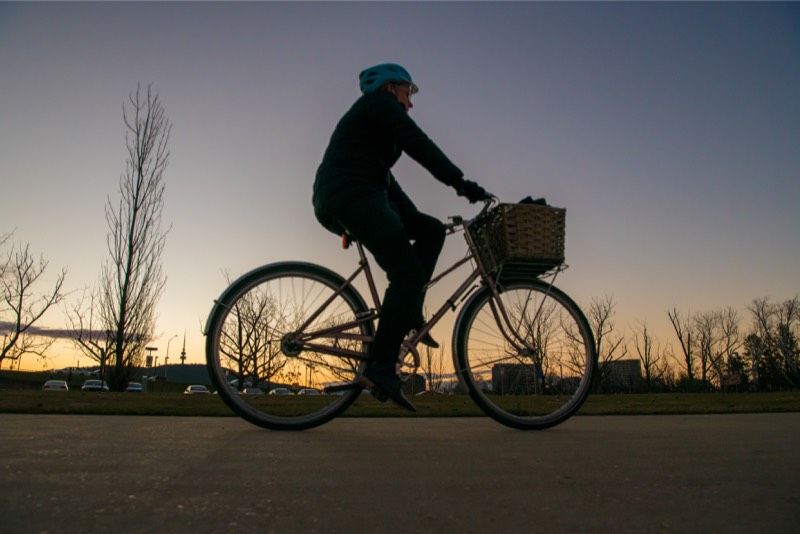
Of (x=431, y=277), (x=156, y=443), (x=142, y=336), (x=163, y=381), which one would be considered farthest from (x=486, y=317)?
(x=163, y=381)

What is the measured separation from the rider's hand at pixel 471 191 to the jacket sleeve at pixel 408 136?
196mm

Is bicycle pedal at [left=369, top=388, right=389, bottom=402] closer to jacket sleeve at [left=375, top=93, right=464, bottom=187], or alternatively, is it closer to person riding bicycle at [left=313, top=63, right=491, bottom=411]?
person riding bicycle at [left=313, top=63, right=491, bottom=411]

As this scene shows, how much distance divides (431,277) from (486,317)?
52cm

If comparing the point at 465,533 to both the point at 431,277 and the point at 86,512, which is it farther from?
the point at 431,277

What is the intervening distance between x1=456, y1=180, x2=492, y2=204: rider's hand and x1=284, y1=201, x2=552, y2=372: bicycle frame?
15cm

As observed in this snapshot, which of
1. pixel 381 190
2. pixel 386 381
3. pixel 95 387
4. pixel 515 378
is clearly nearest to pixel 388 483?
pixel 386 381

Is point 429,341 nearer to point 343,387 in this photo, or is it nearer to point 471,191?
point 343,387

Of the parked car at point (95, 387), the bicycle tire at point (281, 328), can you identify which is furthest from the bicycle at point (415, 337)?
the parked car at point (95, 387)

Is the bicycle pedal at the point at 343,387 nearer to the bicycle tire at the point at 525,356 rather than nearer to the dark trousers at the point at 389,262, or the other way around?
the dark trousers at the point at 389,262

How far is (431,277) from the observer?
11.8 feet

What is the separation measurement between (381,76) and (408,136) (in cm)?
47

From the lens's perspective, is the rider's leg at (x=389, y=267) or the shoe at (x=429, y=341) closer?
the rider's leg at (x=389, y=267)

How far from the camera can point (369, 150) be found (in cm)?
329

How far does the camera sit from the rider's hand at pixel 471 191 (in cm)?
341
